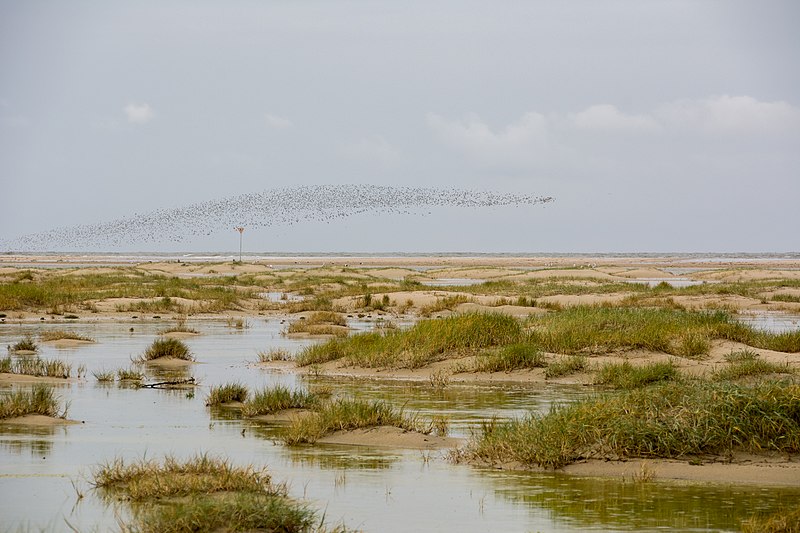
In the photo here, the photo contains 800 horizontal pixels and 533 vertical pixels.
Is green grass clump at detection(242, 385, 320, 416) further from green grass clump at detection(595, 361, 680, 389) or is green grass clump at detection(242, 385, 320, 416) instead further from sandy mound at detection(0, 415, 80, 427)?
green grass clump at detection(595, 361, 680, 389)

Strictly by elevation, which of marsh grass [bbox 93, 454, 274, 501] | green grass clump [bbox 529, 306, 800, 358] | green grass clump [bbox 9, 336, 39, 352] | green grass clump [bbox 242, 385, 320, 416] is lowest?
green grass clump [bbox 9, 336, 39, 352]

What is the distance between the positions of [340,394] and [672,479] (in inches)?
297

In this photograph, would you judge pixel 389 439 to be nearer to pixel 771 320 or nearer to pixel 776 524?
pixel 776 524

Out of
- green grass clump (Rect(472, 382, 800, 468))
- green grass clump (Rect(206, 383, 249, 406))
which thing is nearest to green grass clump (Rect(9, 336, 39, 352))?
green grass clump (Rect(206, 383, 249, 406))

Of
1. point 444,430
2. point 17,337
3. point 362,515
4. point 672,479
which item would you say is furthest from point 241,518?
point 17,337

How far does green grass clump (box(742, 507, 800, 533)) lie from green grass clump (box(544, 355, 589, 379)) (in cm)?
1122

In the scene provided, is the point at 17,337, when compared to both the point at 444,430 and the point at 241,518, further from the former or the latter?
the point at 241,518

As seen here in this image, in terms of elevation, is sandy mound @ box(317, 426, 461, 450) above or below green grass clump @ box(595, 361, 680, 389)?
below

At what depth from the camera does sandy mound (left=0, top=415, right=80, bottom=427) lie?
14.7m

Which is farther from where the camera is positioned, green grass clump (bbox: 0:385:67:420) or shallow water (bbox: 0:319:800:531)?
green grass clump (bbox: 0:385:67:420)

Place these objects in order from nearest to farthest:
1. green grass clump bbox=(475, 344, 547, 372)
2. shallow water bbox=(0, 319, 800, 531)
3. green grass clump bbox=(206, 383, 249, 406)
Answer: shallow water bbox=(0, 319, 800, 531) → green grass clump bbox=(206, 383, 249, 406) → green grass clump bbox=(475, 344, 547, 372)

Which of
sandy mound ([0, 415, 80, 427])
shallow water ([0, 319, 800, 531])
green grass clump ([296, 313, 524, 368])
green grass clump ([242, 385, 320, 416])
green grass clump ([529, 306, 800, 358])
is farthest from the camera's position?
green grass clump ([529, 306, 800, 358])

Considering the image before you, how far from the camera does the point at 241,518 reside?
333 inches

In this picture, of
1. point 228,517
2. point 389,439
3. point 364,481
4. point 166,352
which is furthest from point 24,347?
point 228,517
